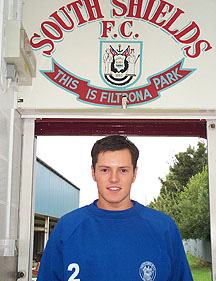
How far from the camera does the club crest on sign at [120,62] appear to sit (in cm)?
309

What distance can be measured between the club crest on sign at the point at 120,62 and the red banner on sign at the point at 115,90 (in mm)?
78

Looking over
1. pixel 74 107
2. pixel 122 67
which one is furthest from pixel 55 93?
pixel 122 67

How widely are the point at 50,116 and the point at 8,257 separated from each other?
3.45 feet

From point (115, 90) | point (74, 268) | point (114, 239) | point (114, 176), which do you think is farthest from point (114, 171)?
point (115, 90)

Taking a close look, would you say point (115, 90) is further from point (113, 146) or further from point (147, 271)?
point (147, 271)

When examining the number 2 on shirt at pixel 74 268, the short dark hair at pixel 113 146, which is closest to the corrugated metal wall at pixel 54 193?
the short dark hair at pixel 113 146

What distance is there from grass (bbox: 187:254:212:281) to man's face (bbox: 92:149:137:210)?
1138 mm

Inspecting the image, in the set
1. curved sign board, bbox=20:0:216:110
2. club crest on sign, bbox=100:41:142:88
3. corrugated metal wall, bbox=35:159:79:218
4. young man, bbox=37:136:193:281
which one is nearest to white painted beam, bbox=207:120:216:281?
curved sign board, bbox=20:0:216:110

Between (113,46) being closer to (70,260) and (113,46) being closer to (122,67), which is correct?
(122,67)

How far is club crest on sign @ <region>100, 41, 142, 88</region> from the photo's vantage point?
3086 millimetres

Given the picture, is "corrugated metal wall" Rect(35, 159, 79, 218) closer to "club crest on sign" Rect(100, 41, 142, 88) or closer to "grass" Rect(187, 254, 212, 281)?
"club crest on sign" Rect(100, 41, 142, 88)

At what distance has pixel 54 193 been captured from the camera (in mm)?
3340

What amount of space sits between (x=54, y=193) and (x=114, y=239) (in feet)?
4.39

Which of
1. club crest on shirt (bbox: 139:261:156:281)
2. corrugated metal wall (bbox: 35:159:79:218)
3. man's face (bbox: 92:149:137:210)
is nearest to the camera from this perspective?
club crest on shirt (bbox: 139:261:156:281)
